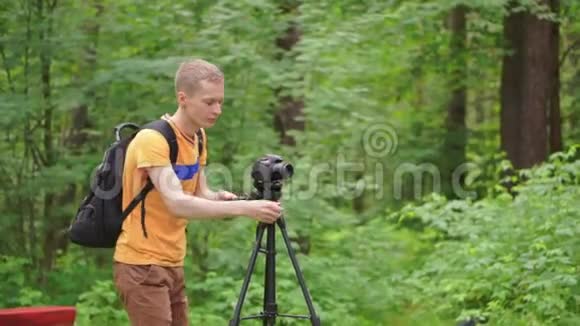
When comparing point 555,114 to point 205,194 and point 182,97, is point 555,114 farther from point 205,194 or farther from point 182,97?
point 182,97

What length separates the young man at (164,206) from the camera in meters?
3.48

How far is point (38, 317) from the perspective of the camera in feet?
12.2

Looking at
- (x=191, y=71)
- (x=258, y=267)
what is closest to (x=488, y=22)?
(x=258, y=267)

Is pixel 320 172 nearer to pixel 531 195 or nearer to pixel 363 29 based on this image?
pixel 363 29

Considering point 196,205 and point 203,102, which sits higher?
point 203,102

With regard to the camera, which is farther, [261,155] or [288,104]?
[288,104]

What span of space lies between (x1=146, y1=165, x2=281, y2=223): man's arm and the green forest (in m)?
3.80

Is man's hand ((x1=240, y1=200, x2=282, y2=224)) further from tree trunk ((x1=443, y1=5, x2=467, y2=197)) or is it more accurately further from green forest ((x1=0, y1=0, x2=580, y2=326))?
tree trunk ((x1=443, y1=5, x2=467, y2=197))

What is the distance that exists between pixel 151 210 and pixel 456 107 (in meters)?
12.7

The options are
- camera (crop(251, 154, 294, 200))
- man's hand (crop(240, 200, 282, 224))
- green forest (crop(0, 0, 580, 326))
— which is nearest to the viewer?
man's hand (crop(240, 200, 282, 224))

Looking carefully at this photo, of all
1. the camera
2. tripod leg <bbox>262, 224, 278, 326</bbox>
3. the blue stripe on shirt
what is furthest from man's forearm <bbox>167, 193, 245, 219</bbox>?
tripod leg <bbox>262, 224, 278, 326</bbox>

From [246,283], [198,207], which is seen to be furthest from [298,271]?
[198,207]

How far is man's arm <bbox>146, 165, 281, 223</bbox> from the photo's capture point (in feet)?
11.4

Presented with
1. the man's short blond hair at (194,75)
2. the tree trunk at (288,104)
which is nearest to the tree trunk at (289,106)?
the tree trunk at (288,104)
